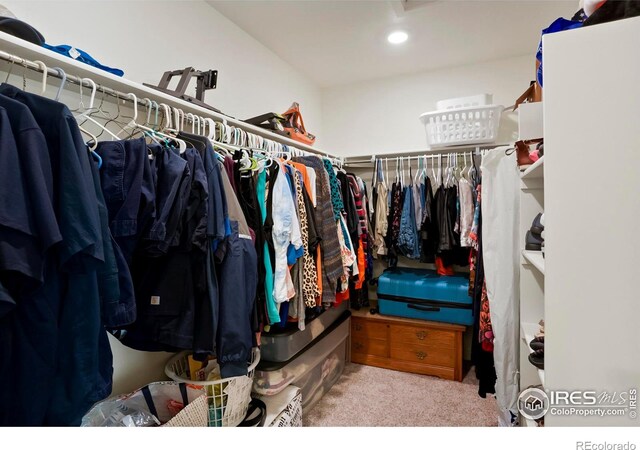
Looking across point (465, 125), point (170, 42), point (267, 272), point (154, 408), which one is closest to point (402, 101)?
point (465, 125)

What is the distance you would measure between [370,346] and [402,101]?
7.29 feet

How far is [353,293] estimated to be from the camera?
268 cm

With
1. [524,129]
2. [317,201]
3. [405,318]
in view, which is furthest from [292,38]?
[405,318]

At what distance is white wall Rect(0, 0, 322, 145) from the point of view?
4.11 feet

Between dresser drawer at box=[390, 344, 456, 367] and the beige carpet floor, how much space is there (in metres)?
0.12

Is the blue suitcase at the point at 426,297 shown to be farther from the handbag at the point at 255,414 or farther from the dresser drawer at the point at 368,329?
the handbag at the point at 255,414

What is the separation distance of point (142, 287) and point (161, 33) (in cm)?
131

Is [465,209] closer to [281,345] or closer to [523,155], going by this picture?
[523,155]

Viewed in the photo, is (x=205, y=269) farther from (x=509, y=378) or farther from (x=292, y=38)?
(x=292, y=38)

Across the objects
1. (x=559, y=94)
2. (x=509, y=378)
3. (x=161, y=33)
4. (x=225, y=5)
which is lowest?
(x=509, y=378)

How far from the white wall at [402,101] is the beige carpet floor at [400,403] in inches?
78.1

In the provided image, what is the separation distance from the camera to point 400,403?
7.02 feet

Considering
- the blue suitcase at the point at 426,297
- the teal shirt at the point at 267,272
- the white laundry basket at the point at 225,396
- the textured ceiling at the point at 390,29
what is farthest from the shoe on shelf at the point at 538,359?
the textured ceiling at the point at 390,29

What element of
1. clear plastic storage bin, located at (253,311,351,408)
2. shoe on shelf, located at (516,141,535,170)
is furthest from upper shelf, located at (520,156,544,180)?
clear plastic storage bin, located at (253,311,351,408)
